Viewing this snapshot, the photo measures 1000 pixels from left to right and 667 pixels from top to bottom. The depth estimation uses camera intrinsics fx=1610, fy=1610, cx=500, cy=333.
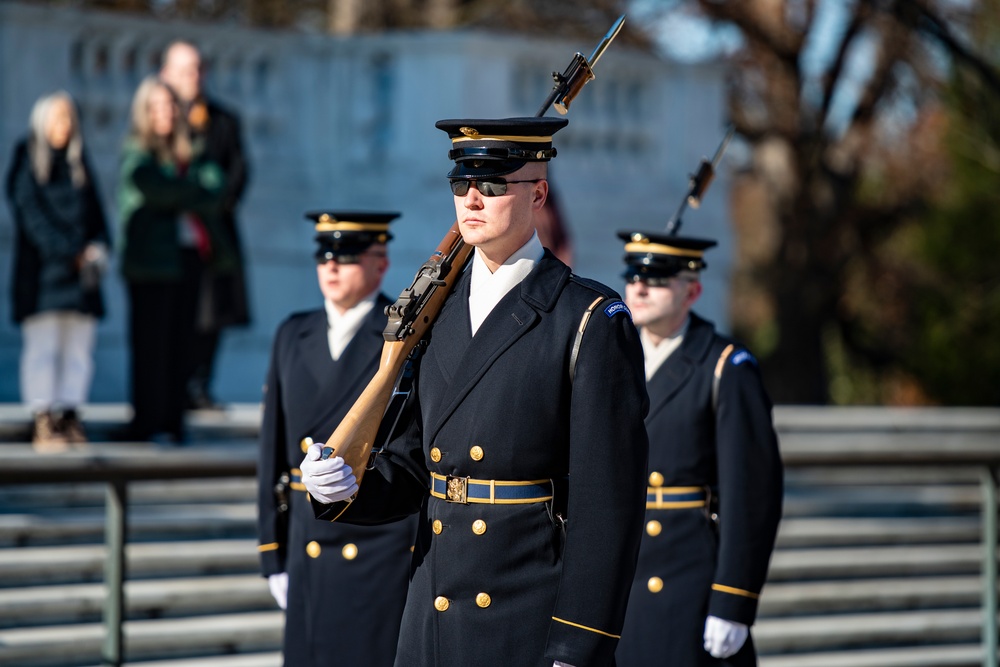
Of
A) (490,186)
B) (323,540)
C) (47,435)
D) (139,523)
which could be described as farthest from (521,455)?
(47,435)

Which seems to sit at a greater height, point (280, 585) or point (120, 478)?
point (120, 478)

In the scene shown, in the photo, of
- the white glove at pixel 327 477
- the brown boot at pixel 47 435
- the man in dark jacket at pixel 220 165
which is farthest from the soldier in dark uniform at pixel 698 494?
the man in dark jacket at pixel 220 165

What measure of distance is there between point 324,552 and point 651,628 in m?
0.94

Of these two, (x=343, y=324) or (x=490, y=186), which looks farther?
(x=343, y=324)

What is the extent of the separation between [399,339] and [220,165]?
202 inches

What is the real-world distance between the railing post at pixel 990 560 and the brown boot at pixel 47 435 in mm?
4008

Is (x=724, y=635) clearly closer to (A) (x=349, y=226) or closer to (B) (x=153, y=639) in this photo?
(A) (x=349, y=226)

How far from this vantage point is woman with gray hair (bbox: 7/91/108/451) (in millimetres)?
7453

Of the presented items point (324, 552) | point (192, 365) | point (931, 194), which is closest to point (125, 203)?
point (192, 365)

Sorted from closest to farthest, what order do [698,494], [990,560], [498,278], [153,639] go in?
Answer: [498,278]
[698,494]
[990,560]
[153,639]

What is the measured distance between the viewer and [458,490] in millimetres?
3291

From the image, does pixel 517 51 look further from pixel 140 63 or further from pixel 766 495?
pixel 766 495

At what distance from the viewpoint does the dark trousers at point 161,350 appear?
7750mm

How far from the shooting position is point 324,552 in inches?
175
